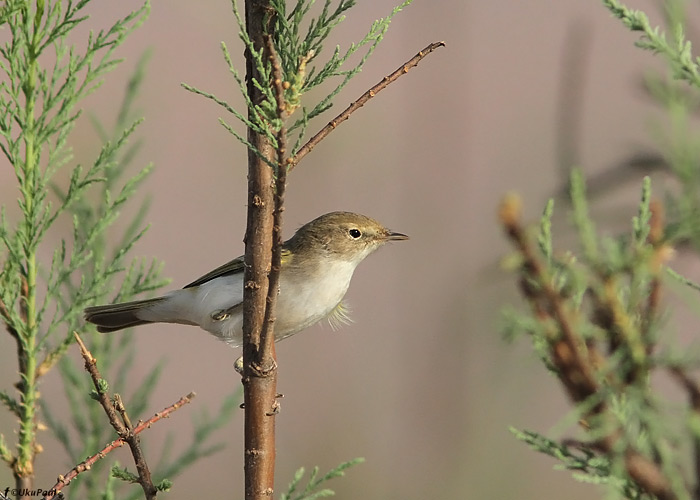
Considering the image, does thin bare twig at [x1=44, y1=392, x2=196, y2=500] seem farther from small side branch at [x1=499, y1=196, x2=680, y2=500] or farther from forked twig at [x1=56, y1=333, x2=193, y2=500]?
small side branch at [x1=499, y1=196, x2=680, y2=500]

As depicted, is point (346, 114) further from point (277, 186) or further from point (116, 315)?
point (116, 315)

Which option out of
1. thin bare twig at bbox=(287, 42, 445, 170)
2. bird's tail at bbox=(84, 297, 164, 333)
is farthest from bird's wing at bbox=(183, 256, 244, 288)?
thin bare twig at bbox=(287, 42, 445, 170)

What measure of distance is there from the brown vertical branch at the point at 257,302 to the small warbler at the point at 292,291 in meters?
1.50

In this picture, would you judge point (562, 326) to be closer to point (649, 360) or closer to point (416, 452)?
point (649, 360)

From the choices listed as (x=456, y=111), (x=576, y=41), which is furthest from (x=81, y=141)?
(x=576, y=41)

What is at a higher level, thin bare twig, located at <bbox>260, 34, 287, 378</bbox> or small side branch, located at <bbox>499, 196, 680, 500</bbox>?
thin bare twig, located at <bbox>260, 34, 287, 378</bbox>

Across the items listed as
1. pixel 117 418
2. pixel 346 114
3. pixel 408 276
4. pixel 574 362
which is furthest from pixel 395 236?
pixel 574 362

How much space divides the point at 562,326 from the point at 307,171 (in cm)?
323

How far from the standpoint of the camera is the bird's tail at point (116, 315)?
10.8ft

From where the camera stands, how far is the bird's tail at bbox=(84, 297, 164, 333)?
328 centimetres

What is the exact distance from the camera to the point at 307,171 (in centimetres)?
439

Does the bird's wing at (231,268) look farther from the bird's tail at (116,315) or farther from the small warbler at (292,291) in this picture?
the bird's tail at (116,315)

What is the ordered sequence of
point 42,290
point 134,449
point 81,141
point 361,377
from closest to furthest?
1. point 134,449
2. point 81,141
3. point 361,377
4. point 42,290

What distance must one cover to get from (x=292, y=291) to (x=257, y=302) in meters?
1.72
